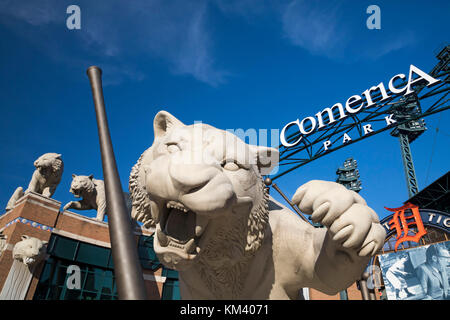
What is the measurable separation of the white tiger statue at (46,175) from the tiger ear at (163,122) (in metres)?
Result: 8.19

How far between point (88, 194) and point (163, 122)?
28.6ft

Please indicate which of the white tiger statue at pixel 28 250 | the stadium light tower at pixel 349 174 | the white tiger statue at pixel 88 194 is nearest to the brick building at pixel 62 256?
the white tiger statue at pixel 28 250

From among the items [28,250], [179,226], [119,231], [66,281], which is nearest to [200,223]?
[179,226]

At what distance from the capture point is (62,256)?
28.6ft

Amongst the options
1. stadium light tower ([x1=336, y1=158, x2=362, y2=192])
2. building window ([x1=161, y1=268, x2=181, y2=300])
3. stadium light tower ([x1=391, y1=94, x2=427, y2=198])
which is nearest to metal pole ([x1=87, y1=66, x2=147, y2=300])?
building window ([x1=161, y1=268, x2=181, y2=300])

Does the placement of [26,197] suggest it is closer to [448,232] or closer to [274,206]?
[274,206]

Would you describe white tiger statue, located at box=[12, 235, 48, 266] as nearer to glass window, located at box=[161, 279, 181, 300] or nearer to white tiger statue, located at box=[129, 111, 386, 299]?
glass window, located at box=[161, 279, 181, 300]

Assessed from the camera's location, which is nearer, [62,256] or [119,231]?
[119,231]

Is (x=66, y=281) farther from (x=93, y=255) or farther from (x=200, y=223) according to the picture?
(x=200, y=223)

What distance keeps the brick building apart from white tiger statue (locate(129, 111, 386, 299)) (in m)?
7.83

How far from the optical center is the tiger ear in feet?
5.48

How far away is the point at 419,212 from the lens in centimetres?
1355
